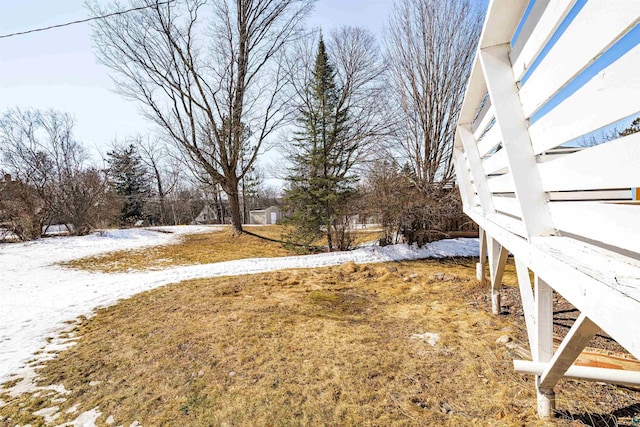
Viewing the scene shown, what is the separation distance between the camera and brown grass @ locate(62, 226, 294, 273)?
7.82 meters

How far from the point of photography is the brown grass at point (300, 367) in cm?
204

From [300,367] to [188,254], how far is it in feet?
26.5

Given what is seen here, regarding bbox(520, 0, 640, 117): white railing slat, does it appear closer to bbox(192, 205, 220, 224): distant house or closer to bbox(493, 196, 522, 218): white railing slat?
bbox(493, 196, 522, 218): white railing slat

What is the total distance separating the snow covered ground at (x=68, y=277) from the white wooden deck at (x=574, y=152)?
14.0 feet

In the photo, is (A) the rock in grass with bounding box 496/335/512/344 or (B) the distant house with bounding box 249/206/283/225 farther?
(B) the distant house with bounding box 249/206/283/225

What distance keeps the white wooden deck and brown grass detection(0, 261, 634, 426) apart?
2.72ft

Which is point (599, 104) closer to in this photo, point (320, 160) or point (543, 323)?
point (543, 323)

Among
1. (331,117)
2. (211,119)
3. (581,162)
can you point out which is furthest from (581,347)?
(211,119)

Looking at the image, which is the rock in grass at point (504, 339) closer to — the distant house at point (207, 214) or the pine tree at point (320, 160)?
the pine tree at point (320, 160)

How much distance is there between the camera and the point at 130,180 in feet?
79.3

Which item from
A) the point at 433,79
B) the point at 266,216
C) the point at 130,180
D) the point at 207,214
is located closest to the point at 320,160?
the point at 433,79

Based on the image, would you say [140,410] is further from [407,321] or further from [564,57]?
[564,57]

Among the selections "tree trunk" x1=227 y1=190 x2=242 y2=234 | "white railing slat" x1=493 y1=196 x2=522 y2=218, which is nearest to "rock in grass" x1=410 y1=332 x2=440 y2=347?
"white railing slat" x1=493 y1=196 x2=522 y2=218

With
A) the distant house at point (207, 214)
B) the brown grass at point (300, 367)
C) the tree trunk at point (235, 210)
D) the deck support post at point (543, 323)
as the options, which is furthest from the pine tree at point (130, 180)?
the deck support post at point (543, 323)
